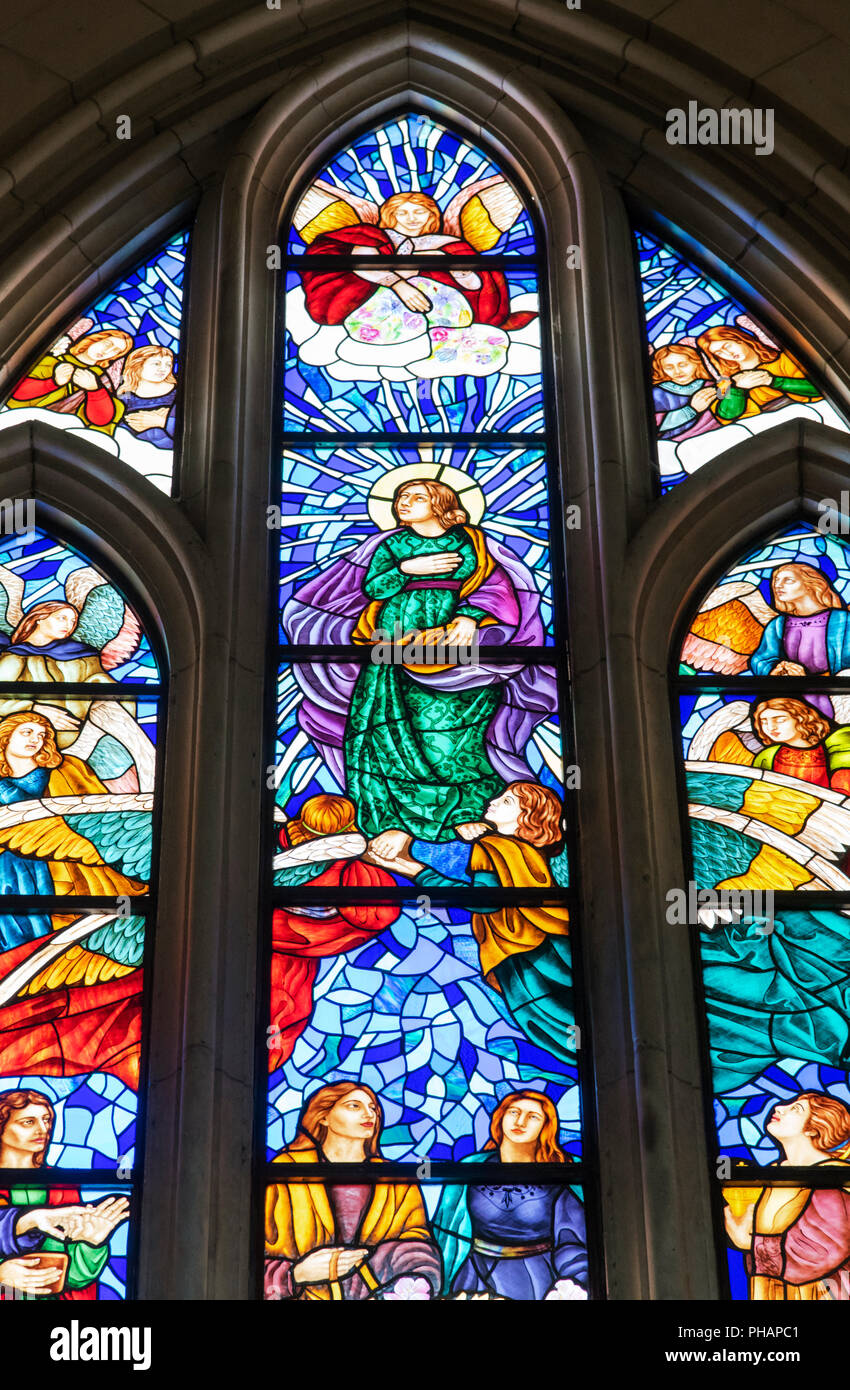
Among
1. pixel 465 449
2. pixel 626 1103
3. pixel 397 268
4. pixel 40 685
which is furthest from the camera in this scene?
pixel 397 268

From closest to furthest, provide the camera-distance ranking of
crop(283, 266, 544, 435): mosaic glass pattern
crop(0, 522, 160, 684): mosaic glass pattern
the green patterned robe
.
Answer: the green patterned robe → crop(0, 522, 160, 684): mosaic glass pattern → crop(283, 266, 544, 435): mosaic glass pattern

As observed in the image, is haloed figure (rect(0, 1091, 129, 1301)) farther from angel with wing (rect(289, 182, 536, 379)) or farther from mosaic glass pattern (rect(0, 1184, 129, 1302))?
angel with wing (rect(289, 182, 536, 379))

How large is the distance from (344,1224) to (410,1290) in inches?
10.0

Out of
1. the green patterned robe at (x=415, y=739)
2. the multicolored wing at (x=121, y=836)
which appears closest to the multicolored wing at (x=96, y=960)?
the multicolored wing at (x=121, y=836)

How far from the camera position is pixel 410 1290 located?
5.25m

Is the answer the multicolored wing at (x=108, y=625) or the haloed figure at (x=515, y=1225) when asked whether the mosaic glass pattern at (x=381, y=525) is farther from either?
the haloed figure at (x=515, y=1225)

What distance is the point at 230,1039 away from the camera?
219 inches

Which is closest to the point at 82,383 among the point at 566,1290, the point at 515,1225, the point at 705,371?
the point at 705,371

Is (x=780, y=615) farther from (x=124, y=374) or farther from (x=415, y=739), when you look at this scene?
(x=124, y=374)

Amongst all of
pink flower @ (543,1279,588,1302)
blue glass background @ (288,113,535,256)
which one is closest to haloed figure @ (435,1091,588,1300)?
pink flower @ (543,1279,588,1302)

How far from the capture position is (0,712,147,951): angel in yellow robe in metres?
5.91

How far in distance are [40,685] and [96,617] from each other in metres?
0.29

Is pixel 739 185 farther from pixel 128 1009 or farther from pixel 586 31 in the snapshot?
pixel 128 1009

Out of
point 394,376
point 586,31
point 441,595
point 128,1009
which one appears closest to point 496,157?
point 586,31
